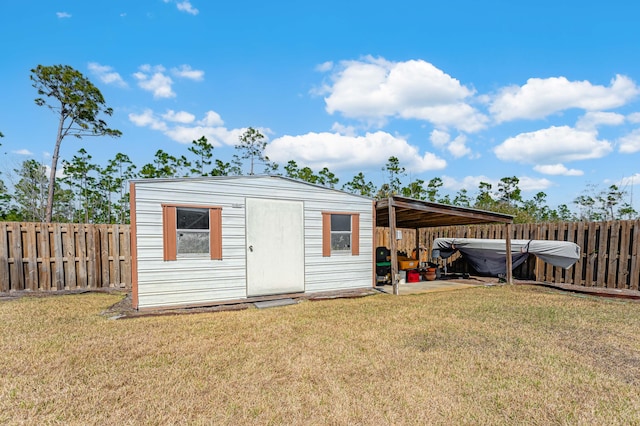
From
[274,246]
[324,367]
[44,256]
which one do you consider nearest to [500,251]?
[274,246]

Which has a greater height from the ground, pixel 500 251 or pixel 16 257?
pixel 16 257

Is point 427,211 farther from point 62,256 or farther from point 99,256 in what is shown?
point 62,256

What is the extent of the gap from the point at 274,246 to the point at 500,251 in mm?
7104

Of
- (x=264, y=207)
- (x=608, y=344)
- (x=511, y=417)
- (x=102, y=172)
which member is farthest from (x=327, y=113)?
(x=102, y=172)

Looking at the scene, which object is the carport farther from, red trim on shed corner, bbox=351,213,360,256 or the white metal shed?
the white metal shed

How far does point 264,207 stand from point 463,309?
4.58 meters

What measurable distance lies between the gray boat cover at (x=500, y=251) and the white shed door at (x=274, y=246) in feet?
19.5

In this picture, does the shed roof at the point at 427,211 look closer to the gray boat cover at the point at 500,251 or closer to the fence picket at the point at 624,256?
the gray boat cover at the point at 500,251

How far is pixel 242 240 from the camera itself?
655 centimetres

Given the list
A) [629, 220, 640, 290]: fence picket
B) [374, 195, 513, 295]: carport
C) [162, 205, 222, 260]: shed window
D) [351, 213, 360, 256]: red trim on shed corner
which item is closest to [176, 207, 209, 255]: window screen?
[162, 205, 222, 260]: shed window

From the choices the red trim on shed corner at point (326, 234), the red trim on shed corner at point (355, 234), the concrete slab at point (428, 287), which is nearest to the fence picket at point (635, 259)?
the concrete slab at point (428, 287)

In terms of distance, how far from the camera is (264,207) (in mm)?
6801

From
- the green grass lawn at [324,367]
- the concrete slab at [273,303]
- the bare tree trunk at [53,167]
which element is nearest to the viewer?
the green grass lawn at [324,367]

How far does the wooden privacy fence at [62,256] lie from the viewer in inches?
277
